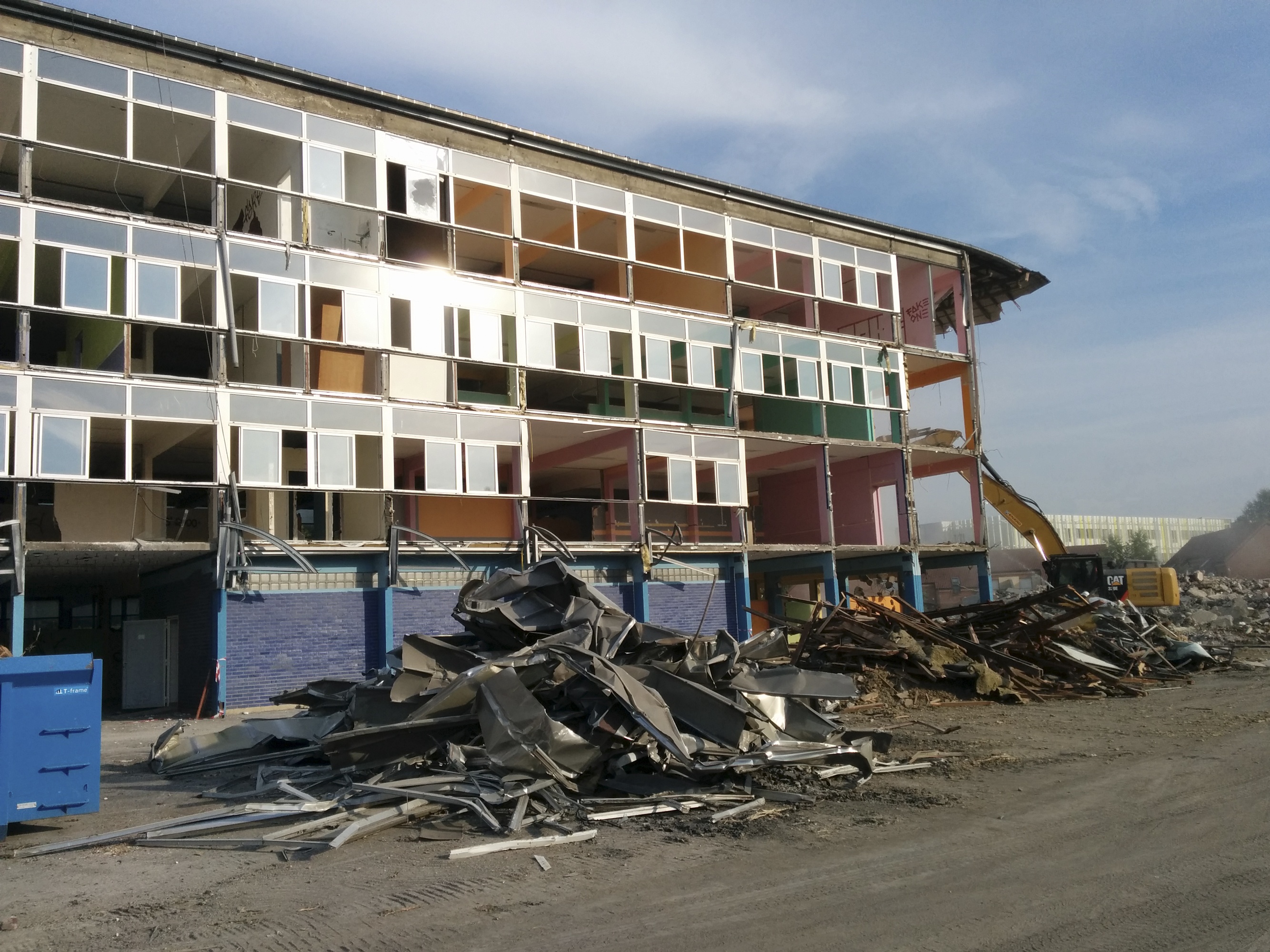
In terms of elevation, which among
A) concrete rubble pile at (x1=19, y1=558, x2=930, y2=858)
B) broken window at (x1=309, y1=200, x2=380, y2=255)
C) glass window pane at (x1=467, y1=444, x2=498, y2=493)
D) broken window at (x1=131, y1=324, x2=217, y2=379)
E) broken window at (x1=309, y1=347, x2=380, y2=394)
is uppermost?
broken window at (x1=309, y1=200, x2=380, y2=255)

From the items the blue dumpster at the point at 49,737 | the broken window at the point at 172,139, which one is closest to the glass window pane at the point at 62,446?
the broken window at the point at 172,139

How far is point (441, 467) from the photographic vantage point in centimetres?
2312

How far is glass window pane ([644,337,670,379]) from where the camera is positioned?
27141 millimetres

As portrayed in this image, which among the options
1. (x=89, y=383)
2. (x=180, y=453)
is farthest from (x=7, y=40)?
(x=180, y=453)

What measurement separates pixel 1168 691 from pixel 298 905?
17570mm

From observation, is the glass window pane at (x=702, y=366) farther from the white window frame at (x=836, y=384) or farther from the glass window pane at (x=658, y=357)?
the white window frame at (x=836, y=384)

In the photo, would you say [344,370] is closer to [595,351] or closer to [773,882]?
[595,351]

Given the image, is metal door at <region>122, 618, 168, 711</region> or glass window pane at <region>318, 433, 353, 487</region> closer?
glass window pane at <region>318, 433, 353, 487</region>

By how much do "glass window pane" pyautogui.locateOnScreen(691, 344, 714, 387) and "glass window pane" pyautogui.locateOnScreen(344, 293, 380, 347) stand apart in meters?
9.11

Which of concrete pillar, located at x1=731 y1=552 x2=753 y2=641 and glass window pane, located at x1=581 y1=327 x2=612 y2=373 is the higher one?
glass window pane, located at x1=581 y1=327 x2=612 y2=373

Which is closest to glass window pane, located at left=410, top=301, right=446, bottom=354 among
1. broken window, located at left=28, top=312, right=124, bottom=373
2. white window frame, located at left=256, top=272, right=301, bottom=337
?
white window frame, located at left=256, top=272, right=301, bottom=337

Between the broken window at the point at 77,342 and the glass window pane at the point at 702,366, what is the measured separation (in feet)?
46.8

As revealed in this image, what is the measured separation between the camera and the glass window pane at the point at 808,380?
30.1 metres

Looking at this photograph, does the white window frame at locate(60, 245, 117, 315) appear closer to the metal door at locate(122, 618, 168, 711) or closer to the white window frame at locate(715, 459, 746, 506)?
the metal door at locate(122, 618, 168, 711)
